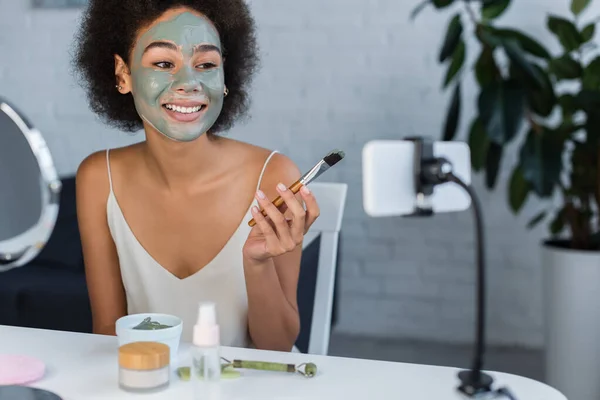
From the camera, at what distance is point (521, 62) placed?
1.84 metres

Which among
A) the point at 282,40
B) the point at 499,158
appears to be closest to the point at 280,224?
the point at 499,158

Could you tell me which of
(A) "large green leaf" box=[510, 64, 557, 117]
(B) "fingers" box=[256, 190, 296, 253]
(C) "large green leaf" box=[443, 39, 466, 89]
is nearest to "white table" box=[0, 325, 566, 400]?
(B) "fingers" box=[256, 190, 296, 253]

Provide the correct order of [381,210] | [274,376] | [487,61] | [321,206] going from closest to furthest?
[381,210] → [274,376] → [321,206] → [487,61]

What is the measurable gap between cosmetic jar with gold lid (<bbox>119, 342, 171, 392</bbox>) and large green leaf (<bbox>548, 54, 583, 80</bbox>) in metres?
1.56

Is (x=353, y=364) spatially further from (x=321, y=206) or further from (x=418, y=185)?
(x=321, y=206)

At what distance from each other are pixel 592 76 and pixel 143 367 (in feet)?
5.34

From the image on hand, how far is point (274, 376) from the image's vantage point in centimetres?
73

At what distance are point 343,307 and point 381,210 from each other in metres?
1.96

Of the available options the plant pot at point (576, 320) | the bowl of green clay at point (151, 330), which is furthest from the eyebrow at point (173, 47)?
the plant pot at point (576, 320)

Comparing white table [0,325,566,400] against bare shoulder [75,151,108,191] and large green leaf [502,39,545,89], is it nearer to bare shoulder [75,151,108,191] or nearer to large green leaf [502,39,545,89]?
bare shoulder [75,151,108,191]

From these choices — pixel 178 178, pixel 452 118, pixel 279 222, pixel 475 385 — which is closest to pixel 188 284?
pixel 178 178

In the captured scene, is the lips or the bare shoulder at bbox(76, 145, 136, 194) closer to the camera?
the lips

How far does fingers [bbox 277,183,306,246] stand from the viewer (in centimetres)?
83

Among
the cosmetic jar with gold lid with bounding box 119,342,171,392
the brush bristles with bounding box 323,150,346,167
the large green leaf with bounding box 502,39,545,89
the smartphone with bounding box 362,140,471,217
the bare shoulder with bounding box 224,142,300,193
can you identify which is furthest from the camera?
the large green leaf with bounding box 502,39,545,89
